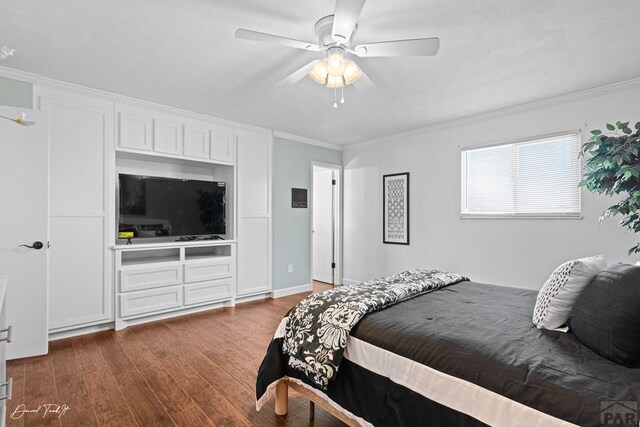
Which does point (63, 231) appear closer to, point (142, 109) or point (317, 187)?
point (142, 109)

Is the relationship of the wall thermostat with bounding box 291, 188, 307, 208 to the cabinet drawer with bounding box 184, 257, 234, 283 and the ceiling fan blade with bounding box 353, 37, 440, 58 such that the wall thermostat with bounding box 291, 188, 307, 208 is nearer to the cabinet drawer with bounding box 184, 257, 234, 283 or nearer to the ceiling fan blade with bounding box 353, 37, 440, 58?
the cabinet drawer with bounding box 184, 257, 234, 283

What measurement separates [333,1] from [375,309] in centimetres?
181

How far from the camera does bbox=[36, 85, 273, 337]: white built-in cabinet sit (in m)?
3.19

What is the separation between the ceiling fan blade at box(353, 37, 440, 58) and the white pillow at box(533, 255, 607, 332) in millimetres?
1404

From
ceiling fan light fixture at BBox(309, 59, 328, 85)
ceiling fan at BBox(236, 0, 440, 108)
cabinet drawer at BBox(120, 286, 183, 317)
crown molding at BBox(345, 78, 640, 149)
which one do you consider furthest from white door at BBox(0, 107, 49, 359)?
crown molding at BBox(345, 78, 640, 149)

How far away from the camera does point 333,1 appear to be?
75.9 inches

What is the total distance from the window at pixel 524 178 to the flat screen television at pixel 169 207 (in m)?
3.29

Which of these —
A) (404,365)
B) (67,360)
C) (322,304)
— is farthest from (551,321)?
(67,360)

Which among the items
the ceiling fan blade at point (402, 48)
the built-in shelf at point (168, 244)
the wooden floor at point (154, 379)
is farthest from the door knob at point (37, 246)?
the ceiling fan blade at point (402, 48)

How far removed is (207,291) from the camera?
13.6 ft

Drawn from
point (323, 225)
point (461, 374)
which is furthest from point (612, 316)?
point (323, 225)

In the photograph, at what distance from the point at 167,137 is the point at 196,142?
0.35 metres

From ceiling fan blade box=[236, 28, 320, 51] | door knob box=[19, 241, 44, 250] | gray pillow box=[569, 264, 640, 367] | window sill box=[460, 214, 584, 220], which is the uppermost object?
ceiling fan blade box=[236, 28, 320, 51]

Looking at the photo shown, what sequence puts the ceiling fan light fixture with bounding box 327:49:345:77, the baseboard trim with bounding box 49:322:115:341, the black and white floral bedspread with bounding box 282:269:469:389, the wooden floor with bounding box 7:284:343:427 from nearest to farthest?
1. the black and white floral bedspread with bounding box 282:269:469:389
2. the wooden floor with bounding box 7:284:343:427
3. the ceiling fan light fixture with bounding box 327:49:345:77
4. the baseboard trim with bounding box 49:322:115:341
